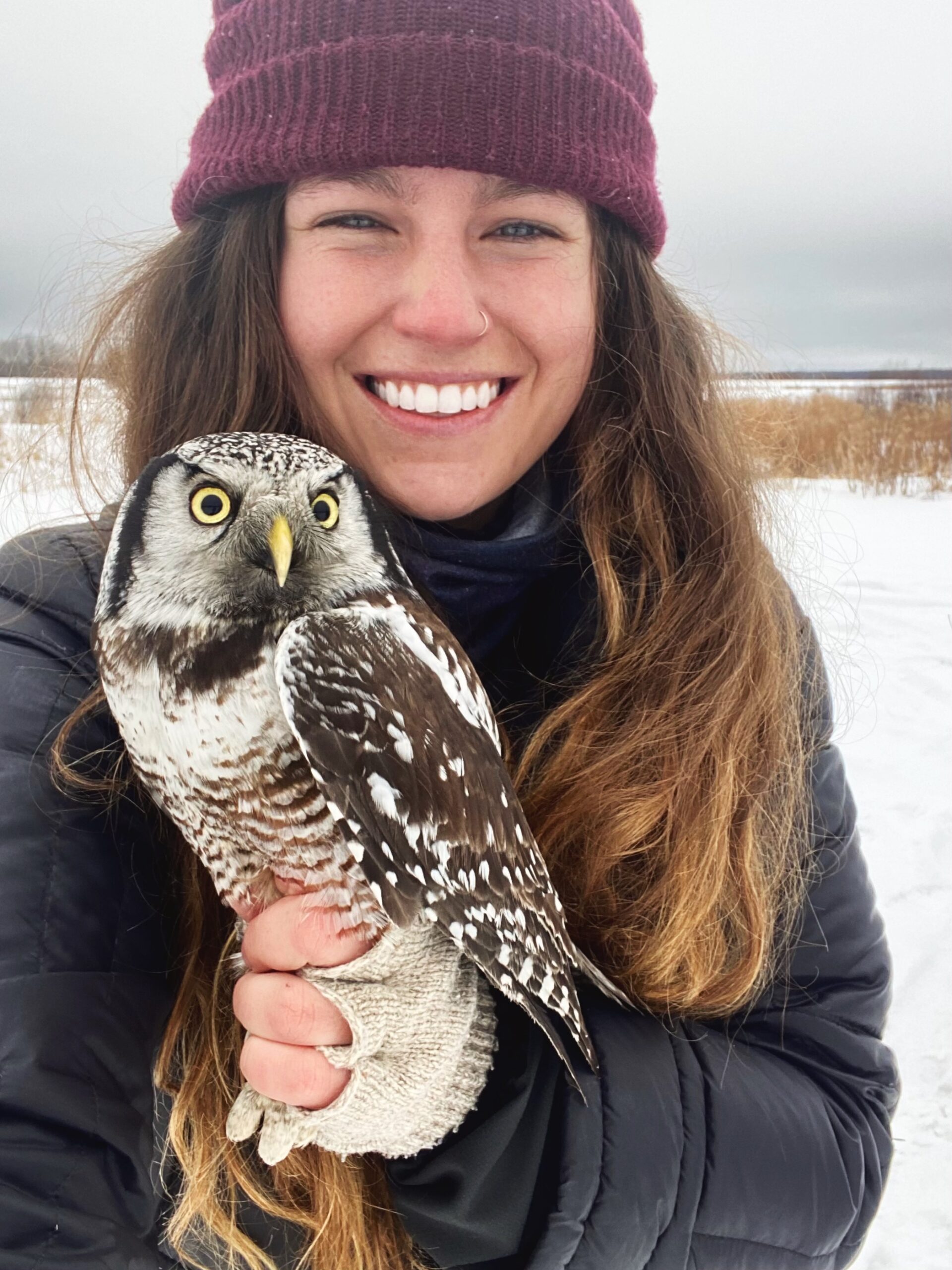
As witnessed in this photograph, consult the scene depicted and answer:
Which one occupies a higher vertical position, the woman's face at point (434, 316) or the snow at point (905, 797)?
the woman's face at point (434, 316)

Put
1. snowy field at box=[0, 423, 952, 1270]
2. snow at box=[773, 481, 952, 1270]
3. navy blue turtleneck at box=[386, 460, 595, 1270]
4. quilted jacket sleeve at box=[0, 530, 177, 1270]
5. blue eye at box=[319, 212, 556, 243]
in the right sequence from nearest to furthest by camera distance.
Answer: quilted jacket sleeve at box=[0, 530, 177, 1270] < navy blue turtleneck at box=[386, 460, 595, 1270] < blue eye at box=[319, 212, 556, 243] < snowy field at box=[0, 423, 952, 1270] < snow at box=[773, 481, 952, 1270]

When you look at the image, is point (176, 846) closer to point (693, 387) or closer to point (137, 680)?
point (137, 680)

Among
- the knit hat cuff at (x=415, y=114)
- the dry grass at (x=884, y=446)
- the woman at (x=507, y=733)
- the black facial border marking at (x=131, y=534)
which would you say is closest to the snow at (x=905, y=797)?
the woman at (x=507, y=733)

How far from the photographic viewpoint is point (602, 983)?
146 centimetres

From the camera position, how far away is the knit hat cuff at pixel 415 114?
1.33 metres

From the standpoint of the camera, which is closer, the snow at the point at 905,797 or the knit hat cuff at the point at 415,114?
the knit hat cuff at the point at 415,114

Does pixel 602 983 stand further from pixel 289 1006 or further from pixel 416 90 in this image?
pixel 416 90

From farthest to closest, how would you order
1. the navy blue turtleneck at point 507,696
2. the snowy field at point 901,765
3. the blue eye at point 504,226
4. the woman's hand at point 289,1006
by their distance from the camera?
the snowy field at point 901,765
the blue eye at point 504,226
the navy blue turtleneck at point 507,696
the woman's hand at point 289,1006

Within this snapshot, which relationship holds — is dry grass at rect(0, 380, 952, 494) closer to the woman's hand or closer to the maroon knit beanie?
the maroon knit beanie

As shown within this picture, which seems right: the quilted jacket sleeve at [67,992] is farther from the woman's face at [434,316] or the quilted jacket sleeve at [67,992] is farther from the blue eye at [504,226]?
the blue eye at [504,226]

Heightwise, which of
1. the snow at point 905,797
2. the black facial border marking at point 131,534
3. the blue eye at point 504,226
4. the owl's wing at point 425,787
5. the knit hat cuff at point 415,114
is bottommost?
the snow at point 905,797

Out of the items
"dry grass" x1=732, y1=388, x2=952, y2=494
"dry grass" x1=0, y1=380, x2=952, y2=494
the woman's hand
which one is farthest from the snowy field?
"dry grass" x1=732, y1=388, x2=952, y2=494

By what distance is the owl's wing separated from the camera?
1178 millimetres

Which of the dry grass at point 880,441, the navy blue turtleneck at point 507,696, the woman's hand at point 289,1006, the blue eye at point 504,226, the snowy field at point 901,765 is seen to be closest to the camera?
the woman's hand at point 289,1006
